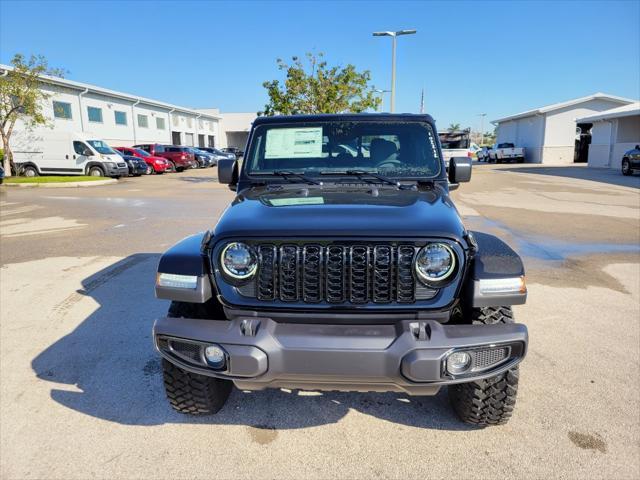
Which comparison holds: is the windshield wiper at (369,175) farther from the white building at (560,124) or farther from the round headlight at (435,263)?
the white building at (560,124)

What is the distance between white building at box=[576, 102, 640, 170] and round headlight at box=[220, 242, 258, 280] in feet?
105

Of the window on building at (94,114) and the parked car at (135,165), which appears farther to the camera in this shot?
the window on building at (94,114)

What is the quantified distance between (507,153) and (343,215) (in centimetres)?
4367

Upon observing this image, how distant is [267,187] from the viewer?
11.2 ft

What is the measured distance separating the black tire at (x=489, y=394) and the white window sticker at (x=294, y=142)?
1833 millimetres

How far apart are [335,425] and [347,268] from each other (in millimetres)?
1126

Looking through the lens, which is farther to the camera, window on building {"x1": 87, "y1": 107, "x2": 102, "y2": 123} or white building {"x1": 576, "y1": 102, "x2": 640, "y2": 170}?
window on building {"x1": 87, "y1": 107, "x2": 102, "y2": 123}

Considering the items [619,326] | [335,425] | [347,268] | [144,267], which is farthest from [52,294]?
[619,326]

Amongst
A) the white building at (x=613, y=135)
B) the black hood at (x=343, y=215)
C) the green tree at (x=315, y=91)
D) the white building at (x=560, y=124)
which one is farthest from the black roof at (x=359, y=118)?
the white building at (x=560, y=124)

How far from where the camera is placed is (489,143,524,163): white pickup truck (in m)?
41.6

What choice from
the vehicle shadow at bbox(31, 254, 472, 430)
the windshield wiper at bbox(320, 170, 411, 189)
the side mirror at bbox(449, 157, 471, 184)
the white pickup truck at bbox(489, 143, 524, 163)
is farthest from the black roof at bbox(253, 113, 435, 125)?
the white pickup truck at bbox(489, 143, 524, 163)

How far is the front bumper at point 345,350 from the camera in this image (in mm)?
2119

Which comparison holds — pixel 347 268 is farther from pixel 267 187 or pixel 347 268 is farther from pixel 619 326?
pixel 619 326

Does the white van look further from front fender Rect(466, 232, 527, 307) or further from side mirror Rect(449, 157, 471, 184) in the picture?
front fender Rect(466, 232, 527, 307)
